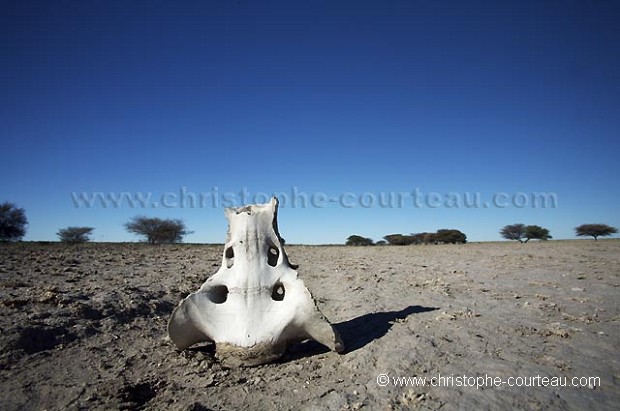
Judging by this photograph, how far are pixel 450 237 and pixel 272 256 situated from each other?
5605 centimetres

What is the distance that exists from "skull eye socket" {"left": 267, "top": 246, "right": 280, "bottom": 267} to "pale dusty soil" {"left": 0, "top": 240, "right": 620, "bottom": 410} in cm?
155

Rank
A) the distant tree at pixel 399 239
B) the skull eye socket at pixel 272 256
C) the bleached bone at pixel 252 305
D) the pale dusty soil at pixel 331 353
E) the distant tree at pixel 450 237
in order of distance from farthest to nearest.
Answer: the distant tree at pixel 399 239 < the distant tree at pixel 450 237 < the skull eye socket at pixel 272 256 < the bleached bone at pixel 252 305 < the pale dusty soil at pixel 331 353

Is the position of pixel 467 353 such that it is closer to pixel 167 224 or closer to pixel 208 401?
pixel 208 401

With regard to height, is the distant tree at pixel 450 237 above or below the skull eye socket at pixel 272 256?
below

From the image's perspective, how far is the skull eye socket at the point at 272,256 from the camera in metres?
6.64

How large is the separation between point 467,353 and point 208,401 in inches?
149

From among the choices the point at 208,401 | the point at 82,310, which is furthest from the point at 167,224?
the point at 208,401

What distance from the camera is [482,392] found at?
14.5 ft

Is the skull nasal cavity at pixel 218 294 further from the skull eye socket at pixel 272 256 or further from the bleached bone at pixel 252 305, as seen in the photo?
the skull eye socket at pixel 272 256

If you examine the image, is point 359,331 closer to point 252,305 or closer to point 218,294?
point 252,305

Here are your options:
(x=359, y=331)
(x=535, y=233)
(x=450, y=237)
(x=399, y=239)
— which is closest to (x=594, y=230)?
(x=535, y=233)

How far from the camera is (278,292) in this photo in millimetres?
6746

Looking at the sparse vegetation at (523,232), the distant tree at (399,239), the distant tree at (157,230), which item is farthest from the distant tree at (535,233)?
the distant tree at (157,230)

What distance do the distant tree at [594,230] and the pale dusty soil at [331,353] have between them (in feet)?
173
